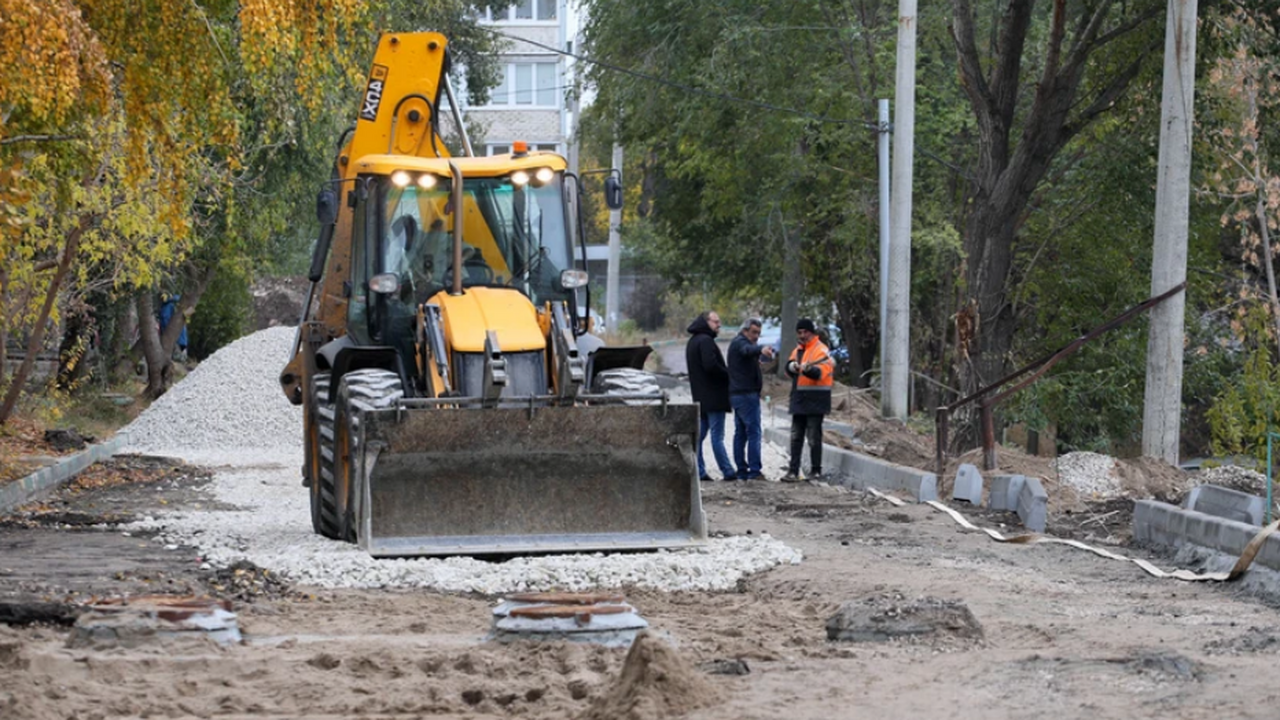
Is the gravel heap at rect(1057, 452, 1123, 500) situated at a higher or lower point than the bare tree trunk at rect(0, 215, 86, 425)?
lower

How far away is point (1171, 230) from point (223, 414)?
53.3 ft

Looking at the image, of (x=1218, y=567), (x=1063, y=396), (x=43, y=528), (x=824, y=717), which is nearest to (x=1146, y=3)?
(x=1063, y=396)

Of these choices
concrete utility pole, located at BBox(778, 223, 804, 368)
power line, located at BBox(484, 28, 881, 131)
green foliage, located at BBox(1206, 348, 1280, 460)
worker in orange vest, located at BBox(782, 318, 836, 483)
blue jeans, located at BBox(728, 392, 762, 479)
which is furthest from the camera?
concrete utility pole, located at BBox(778, 223, 804, 368)

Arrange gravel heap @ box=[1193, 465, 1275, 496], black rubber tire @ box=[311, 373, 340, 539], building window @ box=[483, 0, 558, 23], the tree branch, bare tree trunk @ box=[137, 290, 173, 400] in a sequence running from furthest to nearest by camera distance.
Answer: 1. building window @ box=[483, 0, 558, 23]
2. bare tree trunk @ box=[137, 290, 173, 400]
3. gravel heap @ box=[1193, 465, 1275, 496]
4. black rubber tire @ box=[311, 373, 340, 539]
5. the tree branch

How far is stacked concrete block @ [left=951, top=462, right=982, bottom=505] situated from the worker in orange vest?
259 cm

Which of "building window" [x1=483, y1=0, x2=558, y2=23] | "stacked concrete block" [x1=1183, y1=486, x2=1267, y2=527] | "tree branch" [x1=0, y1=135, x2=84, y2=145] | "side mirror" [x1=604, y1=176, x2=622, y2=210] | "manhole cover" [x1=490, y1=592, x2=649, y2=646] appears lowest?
"stacked concrete block" [x1=1183, y1=486, x2=1267, y2=527]

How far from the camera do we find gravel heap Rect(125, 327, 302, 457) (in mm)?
27375

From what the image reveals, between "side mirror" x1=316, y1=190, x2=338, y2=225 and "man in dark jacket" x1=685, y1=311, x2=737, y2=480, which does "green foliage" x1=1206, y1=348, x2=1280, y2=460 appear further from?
"side mirror" x1=316, y1=190, x2=338, y2=225

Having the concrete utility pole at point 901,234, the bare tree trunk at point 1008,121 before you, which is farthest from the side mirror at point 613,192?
the concrete utility pole at point 901,234

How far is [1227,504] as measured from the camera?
43.2 ft

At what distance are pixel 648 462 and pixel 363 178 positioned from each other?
349cm

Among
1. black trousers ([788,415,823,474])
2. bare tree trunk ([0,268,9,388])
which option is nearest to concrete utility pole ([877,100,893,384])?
black trousers ([788,415,823,474])

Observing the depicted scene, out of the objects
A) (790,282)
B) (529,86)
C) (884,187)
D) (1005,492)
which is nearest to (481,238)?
(1005,492)

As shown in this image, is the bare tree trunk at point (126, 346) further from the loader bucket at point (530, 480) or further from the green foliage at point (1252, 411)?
the loader bucket at point (530, 480)
